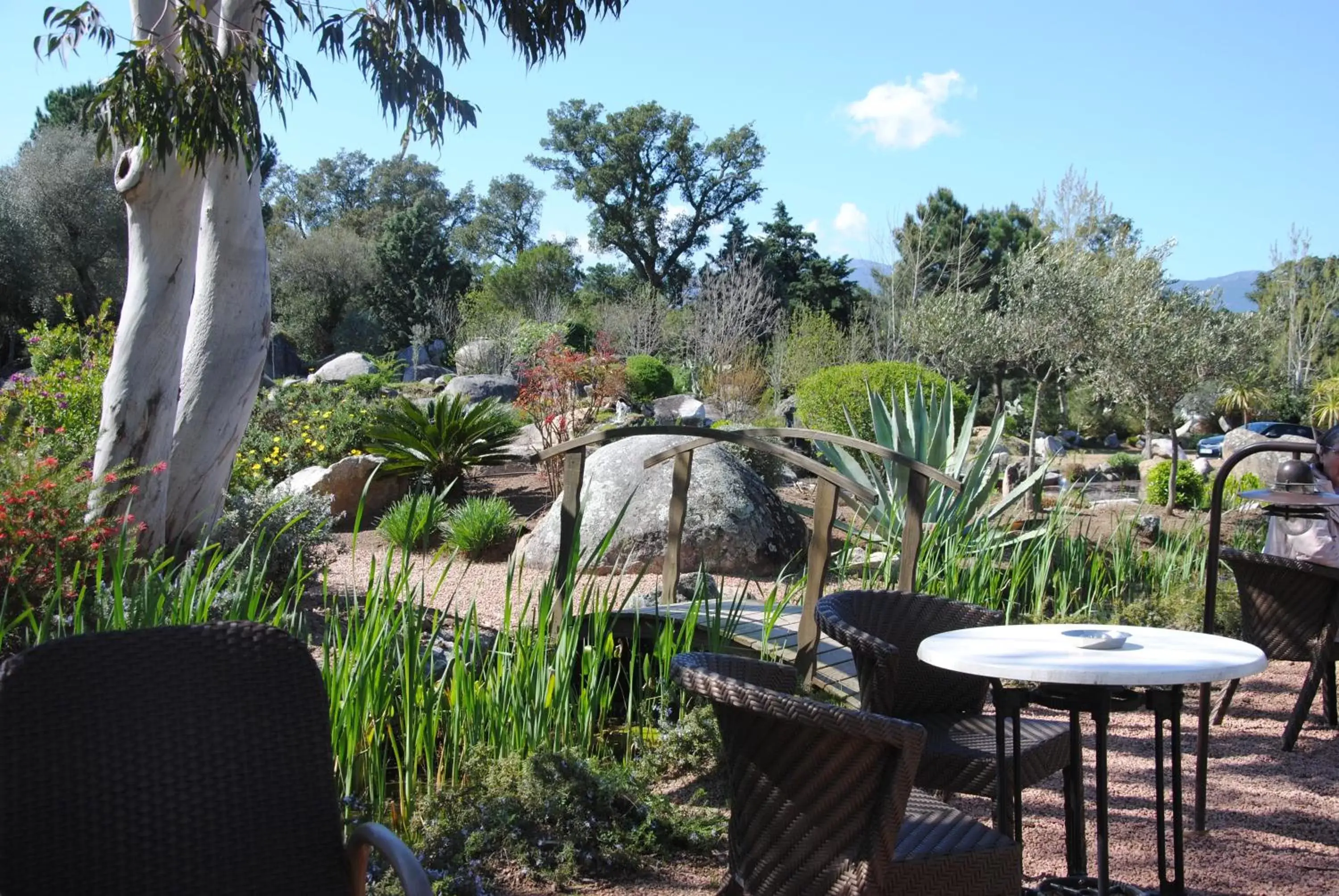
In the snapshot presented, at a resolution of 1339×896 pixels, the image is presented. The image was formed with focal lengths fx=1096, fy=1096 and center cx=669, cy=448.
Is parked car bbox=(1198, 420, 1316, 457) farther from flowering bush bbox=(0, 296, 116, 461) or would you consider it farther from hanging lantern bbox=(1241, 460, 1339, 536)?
hanging lantern bbox=(1241, 460, 1339, 536)

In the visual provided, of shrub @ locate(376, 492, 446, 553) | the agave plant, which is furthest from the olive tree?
shrub @ locate(376, 492, 446, 553)

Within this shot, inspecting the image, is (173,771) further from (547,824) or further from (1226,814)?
(1226,814)

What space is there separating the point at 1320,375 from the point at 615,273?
2546cm

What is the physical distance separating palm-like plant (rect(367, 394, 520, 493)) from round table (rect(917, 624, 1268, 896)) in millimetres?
8409

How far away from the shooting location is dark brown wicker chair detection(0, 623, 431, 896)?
179 cm

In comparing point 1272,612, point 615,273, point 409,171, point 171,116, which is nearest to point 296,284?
point 615,273

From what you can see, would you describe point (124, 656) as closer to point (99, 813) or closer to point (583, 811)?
point (99, 813)

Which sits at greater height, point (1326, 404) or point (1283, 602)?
point (1326, 404)

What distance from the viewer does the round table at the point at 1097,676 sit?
7.43 feet

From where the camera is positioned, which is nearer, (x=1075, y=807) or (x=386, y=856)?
(x=386, y=856)

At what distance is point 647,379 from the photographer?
A: 23.8m

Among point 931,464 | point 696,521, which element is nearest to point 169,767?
point 696,521

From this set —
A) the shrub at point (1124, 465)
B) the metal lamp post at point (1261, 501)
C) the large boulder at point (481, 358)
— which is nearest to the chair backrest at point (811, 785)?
the metal lamp post at point (1261, 501)

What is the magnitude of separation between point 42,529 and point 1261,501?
459cm
